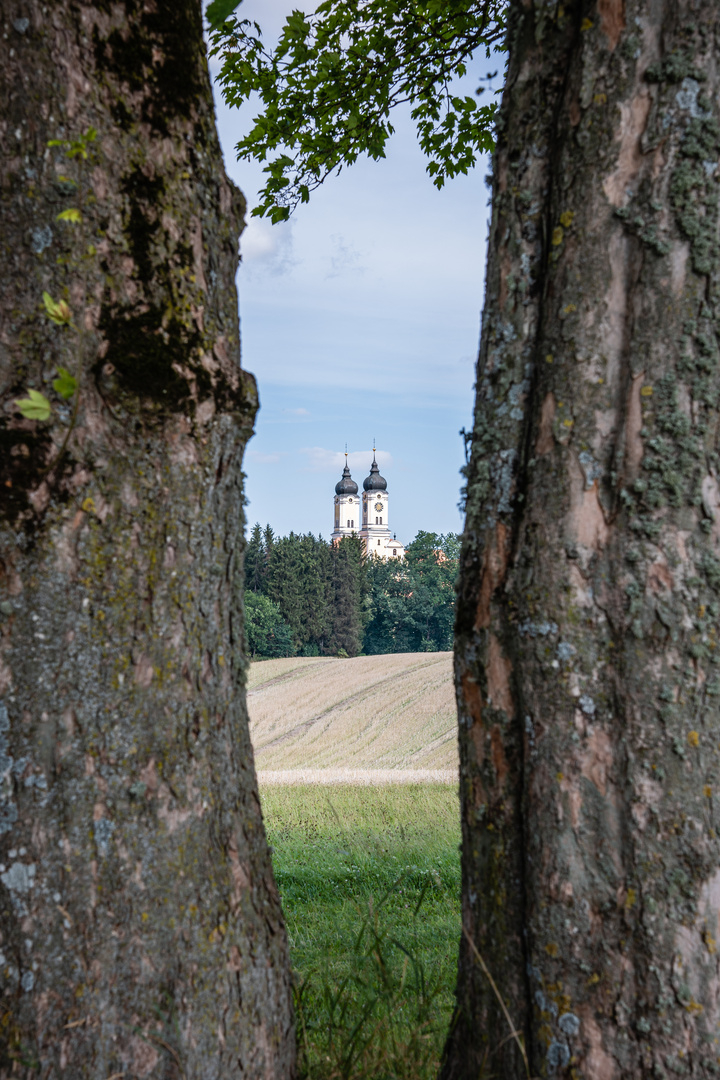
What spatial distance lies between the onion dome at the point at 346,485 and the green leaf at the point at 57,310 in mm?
127369

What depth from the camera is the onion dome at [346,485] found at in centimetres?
12912

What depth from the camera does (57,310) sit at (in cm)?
179

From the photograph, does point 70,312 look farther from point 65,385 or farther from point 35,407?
point 35,407

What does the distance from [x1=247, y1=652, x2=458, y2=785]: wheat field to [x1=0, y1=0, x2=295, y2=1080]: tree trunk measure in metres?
13.4

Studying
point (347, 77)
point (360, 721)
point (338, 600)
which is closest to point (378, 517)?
point (338, 600)

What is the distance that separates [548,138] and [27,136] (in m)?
1.31

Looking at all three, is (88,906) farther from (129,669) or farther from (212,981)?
(129,669)

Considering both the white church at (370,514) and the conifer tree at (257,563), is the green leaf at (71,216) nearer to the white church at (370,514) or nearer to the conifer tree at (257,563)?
the conifer tree at (257,563)

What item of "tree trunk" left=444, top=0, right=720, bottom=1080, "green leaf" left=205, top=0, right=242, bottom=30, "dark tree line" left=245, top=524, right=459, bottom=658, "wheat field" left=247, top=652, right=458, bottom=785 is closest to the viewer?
"green leaf" left=205, top=0, right=242, bottom=30

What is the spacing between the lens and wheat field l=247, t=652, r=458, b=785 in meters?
22.3

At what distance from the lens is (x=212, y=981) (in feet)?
6.36

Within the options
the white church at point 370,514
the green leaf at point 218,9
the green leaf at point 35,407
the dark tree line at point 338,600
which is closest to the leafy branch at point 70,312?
the green leaf at point 35,407

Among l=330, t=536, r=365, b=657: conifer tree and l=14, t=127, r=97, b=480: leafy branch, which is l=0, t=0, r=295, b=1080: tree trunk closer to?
l=14, t=127, r=97, b=480: leafy branch

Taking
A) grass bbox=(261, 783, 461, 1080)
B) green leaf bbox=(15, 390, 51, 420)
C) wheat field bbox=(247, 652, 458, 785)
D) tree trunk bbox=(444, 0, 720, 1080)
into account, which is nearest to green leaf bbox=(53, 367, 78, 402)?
green leaf bbox=(15, 390, 51, 420)
